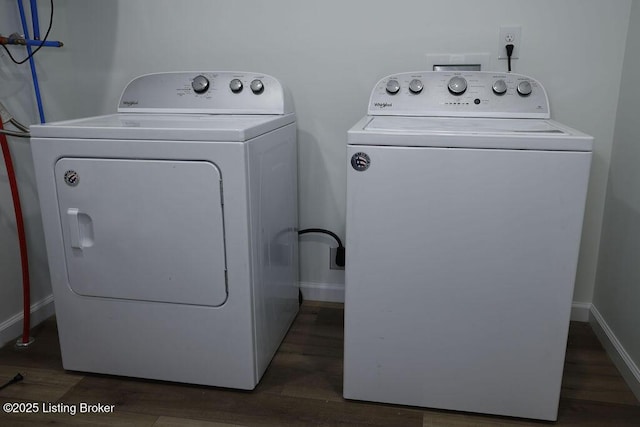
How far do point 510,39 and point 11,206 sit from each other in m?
1.93

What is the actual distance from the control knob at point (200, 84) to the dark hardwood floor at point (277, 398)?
1000 millimetres

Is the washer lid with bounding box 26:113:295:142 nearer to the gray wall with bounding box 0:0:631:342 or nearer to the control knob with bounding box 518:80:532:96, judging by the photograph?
the gray wall with bounding box 0:0:631:342

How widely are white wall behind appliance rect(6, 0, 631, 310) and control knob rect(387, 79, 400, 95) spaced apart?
12 centimetres

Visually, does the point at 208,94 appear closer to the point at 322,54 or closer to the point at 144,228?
the point at 322,54

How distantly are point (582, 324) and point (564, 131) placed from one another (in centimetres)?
103

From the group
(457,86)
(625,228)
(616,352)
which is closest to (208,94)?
(457,86)

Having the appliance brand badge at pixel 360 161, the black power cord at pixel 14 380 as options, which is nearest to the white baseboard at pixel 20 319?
the black power cord at pixel 14 380

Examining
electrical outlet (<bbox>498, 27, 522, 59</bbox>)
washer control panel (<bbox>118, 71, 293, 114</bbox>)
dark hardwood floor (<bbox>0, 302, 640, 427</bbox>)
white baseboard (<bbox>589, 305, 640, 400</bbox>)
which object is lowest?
dark hardwood floor (<bbox>0, 302, 640, 427</bbox>)

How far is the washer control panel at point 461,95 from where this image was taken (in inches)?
68.8

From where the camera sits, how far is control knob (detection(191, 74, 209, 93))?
6.12 feet

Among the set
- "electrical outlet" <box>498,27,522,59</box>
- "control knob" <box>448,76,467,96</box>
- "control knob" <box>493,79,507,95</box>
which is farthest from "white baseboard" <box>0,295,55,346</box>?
"electrical outlet" <box>498,27,522,59</box>

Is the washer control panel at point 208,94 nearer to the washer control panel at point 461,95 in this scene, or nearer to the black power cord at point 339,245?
the washer control panel at point 461,95

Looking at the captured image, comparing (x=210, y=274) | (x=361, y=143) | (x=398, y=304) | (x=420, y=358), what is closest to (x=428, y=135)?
(x=361, y=143)

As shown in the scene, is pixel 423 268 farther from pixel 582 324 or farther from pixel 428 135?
pixel 582 324
